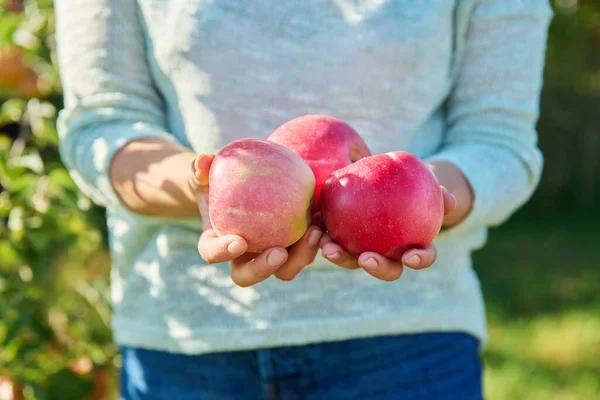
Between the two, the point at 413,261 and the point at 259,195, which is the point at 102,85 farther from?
the point at 413,261

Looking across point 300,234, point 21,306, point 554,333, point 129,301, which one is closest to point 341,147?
point 300,234

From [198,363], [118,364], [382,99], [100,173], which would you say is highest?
[382,99]

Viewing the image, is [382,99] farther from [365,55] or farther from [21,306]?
[21,306]

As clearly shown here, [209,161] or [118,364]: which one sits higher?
[209,161]

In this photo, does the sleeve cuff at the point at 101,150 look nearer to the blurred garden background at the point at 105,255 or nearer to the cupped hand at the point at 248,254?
the cupped hand at the point at 248,254

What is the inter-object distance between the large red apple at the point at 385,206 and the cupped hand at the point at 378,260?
3cm

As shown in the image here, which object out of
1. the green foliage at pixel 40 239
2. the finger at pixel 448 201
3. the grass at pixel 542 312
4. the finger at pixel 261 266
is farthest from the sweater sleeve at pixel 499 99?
the grass at pixel 542 312

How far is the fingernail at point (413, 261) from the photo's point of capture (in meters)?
0.87

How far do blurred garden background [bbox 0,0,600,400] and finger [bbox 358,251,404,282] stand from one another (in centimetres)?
81

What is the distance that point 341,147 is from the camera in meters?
1.01

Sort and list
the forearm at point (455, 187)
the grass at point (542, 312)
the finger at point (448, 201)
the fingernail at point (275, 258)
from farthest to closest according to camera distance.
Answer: the grass at point (542, 312) → the forearm at point (455, 187) → the finger at point (448, 201) → the fingernail at point (275, 258)

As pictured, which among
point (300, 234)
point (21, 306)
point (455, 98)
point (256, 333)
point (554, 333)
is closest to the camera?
point (300, 234)

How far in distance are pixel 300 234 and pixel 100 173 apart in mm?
333

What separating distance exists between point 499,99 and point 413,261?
0.41 meters
